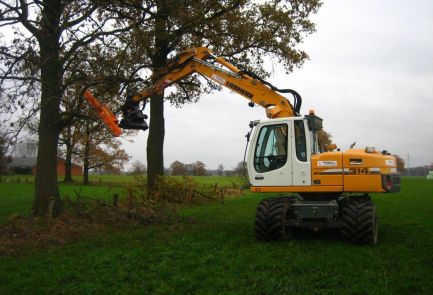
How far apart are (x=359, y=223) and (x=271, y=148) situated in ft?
8.60

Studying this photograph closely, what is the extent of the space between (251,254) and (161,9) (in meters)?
7.82

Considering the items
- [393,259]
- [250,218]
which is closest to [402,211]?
[250,218]

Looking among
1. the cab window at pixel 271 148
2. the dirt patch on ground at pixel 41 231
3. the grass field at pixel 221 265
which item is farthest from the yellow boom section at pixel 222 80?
the dirt patch on ground at pixel 41 231

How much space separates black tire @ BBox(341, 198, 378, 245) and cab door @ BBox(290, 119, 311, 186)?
109 cm

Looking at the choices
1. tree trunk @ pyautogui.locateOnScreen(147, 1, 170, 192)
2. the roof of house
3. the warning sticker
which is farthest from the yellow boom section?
the roof of house

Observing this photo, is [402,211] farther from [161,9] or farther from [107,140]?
[107,140]

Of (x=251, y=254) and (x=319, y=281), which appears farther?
(x=251, y=254)

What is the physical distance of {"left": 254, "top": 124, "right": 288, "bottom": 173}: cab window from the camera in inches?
434

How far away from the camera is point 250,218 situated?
15.4 meters

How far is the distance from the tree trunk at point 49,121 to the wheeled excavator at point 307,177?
610 centimetres

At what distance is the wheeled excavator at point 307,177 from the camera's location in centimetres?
1033

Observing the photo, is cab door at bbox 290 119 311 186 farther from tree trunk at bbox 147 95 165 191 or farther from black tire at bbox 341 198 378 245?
tree trunk at bbox 147 95 165 191

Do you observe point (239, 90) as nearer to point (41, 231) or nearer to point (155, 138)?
point (41, 231)

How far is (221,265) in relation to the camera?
886 cm
